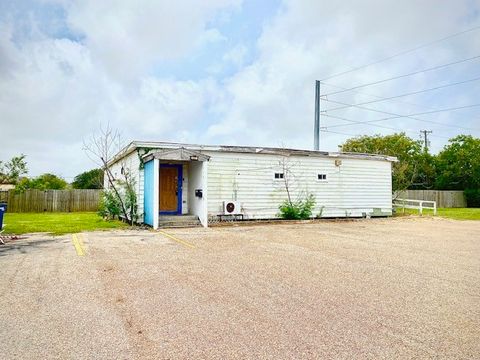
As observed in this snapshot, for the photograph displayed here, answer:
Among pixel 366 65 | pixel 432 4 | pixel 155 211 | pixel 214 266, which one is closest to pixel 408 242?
pixel 214 266

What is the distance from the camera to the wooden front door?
15.6m

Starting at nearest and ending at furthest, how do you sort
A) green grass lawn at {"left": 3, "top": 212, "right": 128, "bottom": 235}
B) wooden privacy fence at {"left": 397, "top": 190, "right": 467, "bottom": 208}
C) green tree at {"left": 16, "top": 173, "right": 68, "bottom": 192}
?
green grass lawn at {"left": 3, "top": 212, "right": 128, "bottom": 235} → green tree at {"left": 16, "top": 173, "right": 68, "bottom": 192} → wooden privacy fence at {"left": 397, "top": 190, "right": 467, "bottom": 208}

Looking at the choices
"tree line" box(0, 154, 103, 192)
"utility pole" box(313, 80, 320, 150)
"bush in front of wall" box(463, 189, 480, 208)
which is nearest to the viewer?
"tree line" box(0, 154, 103, 192)

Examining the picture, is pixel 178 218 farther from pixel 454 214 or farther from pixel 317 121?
pixel 454 214

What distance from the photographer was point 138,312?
163 inches

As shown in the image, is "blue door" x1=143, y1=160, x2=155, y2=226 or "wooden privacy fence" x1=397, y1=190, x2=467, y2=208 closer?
"blue door" x1=143, y1=160, x2=155, y2=226

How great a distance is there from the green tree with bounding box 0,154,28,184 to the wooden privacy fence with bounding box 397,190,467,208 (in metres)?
30.3

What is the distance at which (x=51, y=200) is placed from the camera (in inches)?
976

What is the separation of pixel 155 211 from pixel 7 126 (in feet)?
46.4

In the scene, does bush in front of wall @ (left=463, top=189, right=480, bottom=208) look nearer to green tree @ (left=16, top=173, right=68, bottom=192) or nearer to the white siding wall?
the white siding wall

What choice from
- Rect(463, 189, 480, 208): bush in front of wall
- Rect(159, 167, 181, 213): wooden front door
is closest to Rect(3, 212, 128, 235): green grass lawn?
Rect(159, 167, 181, 213): wooden front door

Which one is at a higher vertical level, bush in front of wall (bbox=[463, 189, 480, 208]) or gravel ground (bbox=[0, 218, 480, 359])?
bush in front of wall (bbox=[463, 189, 480, 208])

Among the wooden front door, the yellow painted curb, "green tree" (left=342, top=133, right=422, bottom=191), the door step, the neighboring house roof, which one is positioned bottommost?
the yellow painted curb

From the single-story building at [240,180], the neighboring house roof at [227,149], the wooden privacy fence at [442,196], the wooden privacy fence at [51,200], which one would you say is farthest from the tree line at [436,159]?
the wooden privacy fence at [51,200]
